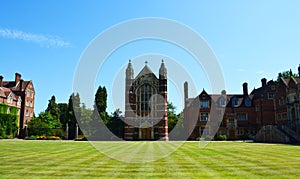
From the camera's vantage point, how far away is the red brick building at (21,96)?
170ft

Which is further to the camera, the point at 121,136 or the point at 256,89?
the point at 256,89

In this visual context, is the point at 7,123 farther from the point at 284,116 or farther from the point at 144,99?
the point at 284,116

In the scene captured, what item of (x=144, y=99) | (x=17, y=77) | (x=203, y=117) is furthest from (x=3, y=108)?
(x=203, y=117)

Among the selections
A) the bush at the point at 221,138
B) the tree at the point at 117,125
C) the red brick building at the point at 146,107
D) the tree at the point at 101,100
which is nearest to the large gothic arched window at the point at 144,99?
the red brick building at the point at 146,107

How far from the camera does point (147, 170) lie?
9.45 m

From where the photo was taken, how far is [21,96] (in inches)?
2189

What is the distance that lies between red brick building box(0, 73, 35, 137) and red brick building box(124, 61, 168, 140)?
22276 millimetres

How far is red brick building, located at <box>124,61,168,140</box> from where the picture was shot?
158 ft

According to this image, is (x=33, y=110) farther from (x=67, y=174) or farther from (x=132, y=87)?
(x=67, y=174)

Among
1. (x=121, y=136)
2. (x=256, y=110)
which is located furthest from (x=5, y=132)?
(x=256, y=110)

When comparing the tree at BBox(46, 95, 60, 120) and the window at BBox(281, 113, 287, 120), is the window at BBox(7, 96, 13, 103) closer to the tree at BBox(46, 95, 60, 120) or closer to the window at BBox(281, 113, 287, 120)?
the tree at BBox(46, 95, 60, 120)

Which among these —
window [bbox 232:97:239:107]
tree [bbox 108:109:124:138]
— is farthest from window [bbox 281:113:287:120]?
tree [bbox 108:109:124:138]

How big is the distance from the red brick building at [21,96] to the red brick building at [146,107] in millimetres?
22276

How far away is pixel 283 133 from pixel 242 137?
13835 mm
